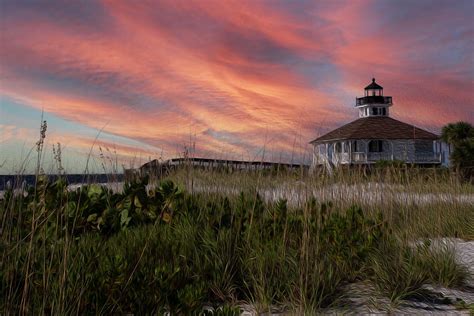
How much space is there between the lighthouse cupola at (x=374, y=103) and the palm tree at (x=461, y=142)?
27.2 m

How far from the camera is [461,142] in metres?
27.8

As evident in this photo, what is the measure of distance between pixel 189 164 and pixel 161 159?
5.54 feet

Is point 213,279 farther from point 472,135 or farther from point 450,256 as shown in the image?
point 472,135

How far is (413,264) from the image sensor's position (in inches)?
211

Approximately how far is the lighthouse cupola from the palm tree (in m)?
27.2

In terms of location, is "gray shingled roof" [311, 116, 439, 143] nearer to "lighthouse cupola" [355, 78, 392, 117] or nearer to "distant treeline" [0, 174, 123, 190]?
"lighthouse cupola" [355, 78, 392, 117]

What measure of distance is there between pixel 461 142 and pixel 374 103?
3029 cm

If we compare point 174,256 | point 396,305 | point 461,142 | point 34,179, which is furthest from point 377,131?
point 174,256

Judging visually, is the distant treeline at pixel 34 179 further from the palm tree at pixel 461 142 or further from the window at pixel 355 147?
the window at pixel 355 147

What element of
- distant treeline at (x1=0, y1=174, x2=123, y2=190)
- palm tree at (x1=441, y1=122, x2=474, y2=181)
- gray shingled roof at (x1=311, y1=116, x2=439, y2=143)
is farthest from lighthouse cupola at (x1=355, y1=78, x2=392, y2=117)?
distant treeline at (x1=0, y1=174, x2=123, y2=190)

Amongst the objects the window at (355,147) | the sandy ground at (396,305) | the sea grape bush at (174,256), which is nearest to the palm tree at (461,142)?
the sandy ground at (396,305)

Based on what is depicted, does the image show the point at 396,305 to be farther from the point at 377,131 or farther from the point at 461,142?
the point at 377,131

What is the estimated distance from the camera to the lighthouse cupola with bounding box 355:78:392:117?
57594 mm

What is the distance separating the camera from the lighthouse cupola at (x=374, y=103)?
57594mm
